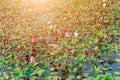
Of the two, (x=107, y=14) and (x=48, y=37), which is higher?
(x=107, y=14)

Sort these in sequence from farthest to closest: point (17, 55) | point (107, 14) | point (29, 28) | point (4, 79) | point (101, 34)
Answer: point (107, 14) → point (29, 28) → point (101, 34) → point (17, 55) → point (4, 79)

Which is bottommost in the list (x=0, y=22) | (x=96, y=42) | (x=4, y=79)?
(x=4, y=79)

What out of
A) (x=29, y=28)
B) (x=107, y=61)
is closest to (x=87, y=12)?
(x=29, y=28)

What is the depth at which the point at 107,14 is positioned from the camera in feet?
26.3

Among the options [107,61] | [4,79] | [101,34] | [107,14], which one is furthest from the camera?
[107,14]

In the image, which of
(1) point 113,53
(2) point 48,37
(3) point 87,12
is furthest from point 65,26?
(1) point 113,53

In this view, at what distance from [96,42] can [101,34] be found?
20.7 inches

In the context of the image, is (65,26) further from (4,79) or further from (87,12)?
(4,79)

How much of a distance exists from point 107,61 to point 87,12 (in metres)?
3.34

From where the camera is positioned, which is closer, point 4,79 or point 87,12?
point 4,79

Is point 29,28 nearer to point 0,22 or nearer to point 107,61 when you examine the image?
point 0,22

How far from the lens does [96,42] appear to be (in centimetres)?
584

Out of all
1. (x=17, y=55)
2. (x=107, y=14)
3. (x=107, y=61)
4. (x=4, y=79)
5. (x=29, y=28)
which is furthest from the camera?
(x=107, y=14)

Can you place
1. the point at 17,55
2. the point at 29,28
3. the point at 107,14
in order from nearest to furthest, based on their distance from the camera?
the point at 17,55 < the point at 29,28 < the point at 107,14
